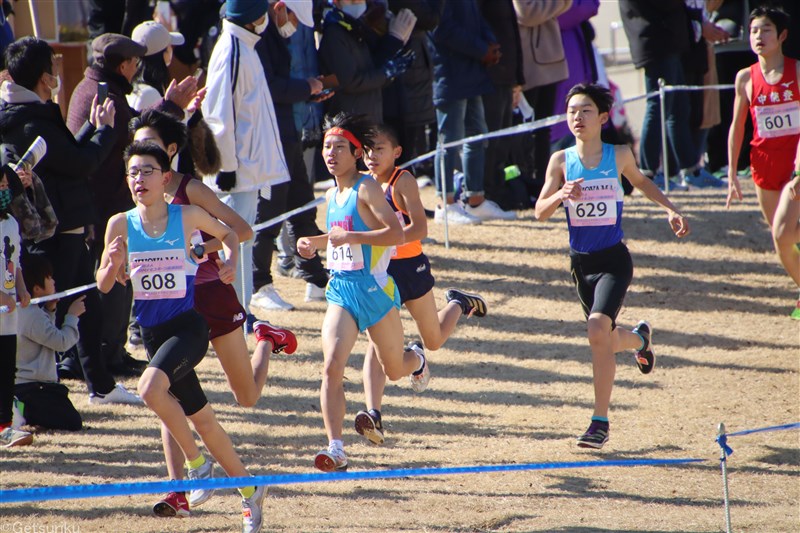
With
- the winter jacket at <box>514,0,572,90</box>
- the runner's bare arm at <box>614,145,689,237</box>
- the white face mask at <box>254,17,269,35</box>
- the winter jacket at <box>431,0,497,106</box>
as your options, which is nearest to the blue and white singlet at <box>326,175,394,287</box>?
the runner's bare arm at <box>614,145,689,237</box>

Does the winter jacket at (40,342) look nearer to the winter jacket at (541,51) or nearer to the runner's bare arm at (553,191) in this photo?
the runner's bare arm at (553,191)

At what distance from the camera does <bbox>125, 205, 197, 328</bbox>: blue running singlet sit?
500 centimetres

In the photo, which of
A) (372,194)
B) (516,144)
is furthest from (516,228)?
(372,194)

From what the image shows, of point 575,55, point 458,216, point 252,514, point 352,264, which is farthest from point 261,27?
point 575,55

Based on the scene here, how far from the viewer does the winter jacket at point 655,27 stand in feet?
36.7

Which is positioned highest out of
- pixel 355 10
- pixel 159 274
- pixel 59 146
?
pixel 355 10

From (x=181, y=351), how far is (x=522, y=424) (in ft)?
8.55

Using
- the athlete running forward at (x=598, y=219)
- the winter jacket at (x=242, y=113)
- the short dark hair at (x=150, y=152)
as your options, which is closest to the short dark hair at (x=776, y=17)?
the athlete running forward at (x=598, y=219)

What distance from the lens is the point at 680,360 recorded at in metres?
8.01

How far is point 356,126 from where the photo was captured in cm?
573

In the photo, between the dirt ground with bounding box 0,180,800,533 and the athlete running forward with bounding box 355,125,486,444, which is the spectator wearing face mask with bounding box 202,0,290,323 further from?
the athlete running forward with bounding box 355,125,486,444

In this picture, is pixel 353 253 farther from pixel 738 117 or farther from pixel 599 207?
pixel 738 117

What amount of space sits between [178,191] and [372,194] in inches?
38.5

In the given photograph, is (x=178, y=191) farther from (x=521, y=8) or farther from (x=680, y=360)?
(x=521, y=8)
